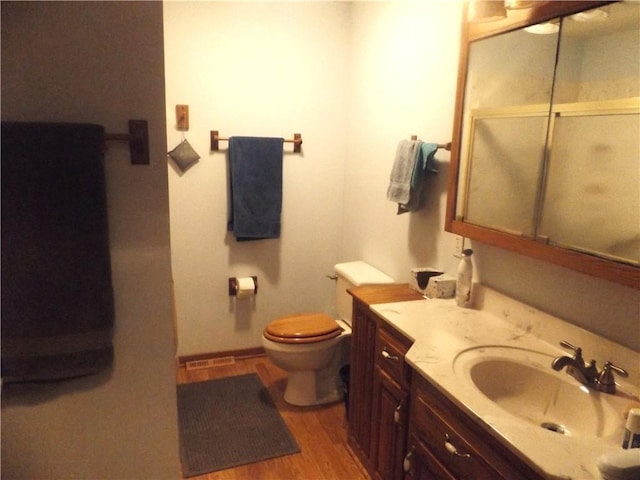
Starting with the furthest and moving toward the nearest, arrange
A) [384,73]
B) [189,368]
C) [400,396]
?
[189,368] < [384,73] < [400,396]

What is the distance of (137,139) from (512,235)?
51.6 inches

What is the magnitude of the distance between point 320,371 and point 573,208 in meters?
1.85

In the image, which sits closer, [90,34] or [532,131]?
[90,34]

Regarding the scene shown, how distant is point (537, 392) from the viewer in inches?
56.9

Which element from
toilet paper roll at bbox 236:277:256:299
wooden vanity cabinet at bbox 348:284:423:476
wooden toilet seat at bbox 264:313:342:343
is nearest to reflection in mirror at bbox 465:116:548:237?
wooden vanity cabinet at bbox 348:284:423:476

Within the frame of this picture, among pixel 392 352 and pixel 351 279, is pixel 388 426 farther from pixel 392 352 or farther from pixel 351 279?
pixel 351 279

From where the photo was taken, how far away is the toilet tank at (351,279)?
2.57 m

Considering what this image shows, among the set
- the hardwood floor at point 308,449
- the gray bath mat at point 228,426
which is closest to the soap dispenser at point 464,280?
the hardwood floor at point 308,449

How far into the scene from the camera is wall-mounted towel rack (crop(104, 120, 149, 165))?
129 centimetres

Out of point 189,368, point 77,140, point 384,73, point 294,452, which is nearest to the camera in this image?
point 77,140

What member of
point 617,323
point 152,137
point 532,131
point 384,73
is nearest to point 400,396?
point 617,323

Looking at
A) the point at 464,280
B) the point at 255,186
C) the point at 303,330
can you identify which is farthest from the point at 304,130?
the point at 464,280

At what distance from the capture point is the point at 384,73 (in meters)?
2.66

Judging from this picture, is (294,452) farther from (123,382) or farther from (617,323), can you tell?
(617,323)
